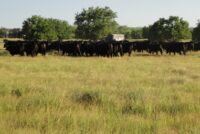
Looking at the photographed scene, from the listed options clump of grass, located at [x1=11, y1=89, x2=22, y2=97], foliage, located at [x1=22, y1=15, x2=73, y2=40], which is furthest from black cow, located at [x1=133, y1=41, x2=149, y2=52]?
foliage, located at [x1=22, y1=15, x2=73, y2=40]

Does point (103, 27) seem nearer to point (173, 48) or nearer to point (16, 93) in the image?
point (173, 48)

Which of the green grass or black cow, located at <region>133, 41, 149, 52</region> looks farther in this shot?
black cow, located at <region>133, 41, 149, 52</region>

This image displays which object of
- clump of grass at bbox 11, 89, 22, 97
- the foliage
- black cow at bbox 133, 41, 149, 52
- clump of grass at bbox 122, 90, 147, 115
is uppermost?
the foliage

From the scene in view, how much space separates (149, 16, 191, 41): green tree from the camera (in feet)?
329

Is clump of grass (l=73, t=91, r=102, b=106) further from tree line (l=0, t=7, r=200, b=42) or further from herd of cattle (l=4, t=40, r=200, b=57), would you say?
tree line (l=0, t=7, r=200, b=42)

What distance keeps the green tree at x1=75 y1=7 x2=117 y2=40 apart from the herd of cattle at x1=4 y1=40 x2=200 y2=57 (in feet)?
174

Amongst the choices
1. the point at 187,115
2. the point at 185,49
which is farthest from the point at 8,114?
the point at 185,49

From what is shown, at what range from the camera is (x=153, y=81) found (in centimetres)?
1455

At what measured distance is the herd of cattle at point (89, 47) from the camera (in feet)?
114

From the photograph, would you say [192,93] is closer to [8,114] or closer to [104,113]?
[104,113]

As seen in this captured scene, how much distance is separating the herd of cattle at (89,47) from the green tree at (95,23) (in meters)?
52.9

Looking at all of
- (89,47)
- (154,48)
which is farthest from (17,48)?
(154,48)

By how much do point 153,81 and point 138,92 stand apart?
4.09 m

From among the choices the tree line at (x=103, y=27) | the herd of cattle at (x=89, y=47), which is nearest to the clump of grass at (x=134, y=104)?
the herd of cattle at (x=89, y=47)
